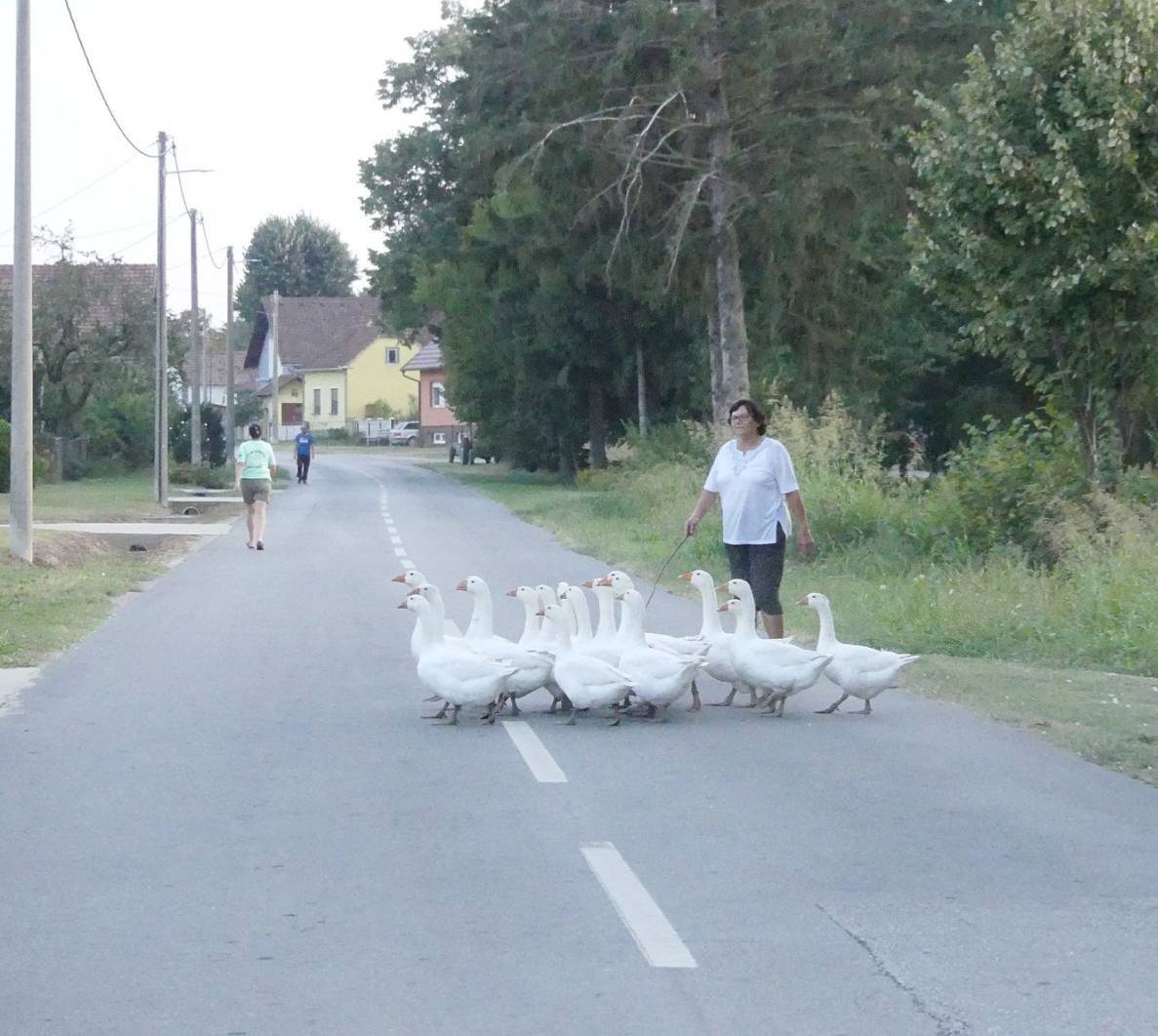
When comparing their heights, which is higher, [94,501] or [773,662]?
[773,662]

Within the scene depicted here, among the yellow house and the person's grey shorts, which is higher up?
the yellow house

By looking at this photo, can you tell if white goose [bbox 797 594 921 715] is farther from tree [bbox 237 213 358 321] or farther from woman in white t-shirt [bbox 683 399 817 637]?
tree [bbox 237 213 358 321]

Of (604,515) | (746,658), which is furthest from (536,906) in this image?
(604,515)

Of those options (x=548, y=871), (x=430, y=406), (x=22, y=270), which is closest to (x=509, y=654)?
(x=548, y=871)

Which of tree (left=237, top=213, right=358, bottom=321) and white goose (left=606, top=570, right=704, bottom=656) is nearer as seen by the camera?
white goose (left=606, top=570, right=704, bottom=656)

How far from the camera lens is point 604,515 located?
33281 mm

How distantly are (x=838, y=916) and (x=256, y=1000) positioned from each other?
2084 millimetres

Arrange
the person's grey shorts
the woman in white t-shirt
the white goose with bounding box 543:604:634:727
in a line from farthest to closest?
the person's grey shorts < the woman in white t-shirt < the white goose with bounding box 543:604:634:727

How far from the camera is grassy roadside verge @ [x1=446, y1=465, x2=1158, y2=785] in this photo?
1075 cm

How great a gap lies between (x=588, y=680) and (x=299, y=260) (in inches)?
5199

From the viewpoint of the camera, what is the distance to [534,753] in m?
9.41

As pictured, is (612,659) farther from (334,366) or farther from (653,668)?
(334,366)

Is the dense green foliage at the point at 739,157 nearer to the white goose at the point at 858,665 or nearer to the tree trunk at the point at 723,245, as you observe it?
the tree trunk at the point at 723,245

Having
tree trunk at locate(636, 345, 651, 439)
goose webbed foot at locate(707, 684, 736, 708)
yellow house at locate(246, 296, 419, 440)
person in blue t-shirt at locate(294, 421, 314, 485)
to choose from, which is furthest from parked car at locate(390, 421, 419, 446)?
goose webbed foot at locate(707, 684, 736, 708)
